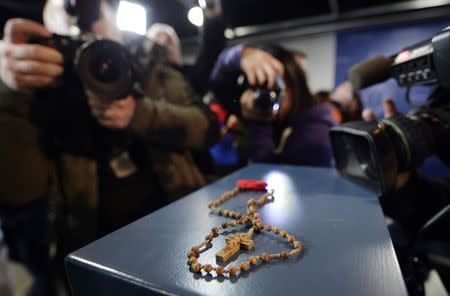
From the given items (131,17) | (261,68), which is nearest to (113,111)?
(131,17)

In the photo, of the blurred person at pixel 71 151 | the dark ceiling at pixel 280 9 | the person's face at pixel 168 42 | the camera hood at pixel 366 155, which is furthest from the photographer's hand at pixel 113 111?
the dark ceiling at pixel 280 9

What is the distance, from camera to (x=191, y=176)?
69 centimetres

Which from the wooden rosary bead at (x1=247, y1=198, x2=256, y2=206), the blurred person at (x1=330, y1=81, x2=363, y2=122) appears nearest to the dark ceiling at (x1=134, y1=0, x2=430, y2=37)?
the blurred person at (x1=330, y1=81, x2=363, y2=122)

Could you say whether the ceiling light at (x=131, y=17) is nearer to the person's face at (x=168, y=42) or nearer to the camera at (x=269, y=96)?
the camera at (x=269, y=96)

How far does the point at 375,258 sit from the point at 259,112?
44 cm

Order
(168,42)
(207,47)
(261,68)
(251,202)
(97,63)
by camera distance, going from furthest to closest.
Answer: (168,42), (207,47), (261,68), (97,63), (251,202)

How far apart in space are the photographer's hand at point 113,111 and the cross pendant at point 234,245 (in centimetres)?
36

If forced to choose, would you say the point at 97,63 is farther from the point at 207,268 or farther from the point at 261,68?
the point at 207,268

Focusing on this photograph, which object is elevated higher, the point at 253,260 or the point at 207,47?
the point at 207,47

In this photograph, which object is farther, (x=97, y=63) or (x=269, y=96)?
(x=269, y=96)

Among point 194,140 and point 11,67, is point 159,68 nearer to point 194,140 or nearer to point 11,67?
point 194,140

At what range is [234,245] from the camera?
0.26 m

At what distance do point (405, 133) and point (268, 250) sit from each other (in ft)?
0.87

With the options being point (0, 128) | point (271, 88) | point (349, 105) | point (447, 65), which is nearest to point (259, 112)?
point (271, 88)
